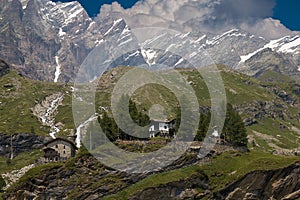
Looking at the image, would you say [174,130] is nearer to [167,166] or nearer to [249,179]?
[167,166]

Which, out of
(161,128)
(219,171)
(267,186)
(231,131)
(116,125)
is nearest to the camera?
(267,186)

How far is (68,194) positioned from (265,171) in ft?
160

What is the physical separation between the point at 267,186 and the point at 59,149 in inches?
2793

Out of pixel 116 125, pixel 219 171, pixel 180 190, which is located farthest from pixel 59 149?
pixel 219 171

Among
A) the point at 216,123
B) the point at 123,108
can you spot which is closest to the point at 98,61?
the point at 123,108

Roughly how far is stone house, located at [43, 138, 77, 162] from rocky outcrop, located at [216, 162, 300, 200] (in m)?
58.7

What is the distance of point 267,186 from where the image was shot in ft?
396

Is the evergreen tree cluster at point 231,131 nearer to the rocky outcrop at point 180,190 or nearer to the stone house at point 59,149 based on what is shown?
the rocky outcrop at point 180,190

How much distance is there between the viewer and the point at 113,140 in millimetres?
135500

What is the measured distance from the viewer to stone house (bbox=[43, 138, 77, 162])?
159 metres

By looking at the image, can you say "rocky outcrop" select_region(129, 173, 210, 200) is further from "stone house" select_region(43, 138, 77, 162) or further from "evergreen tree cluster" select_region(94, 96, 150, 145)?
"stone house" select_region(43, 138, 77, 162)

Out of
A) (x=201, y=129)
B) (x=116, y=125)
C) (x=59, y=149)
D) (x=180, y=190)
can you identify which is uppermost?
(x=116, y=125)

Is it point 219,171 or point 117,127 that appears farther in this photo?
point 117,127

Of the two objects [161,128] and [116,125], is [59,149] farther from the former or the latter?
[161,128]
